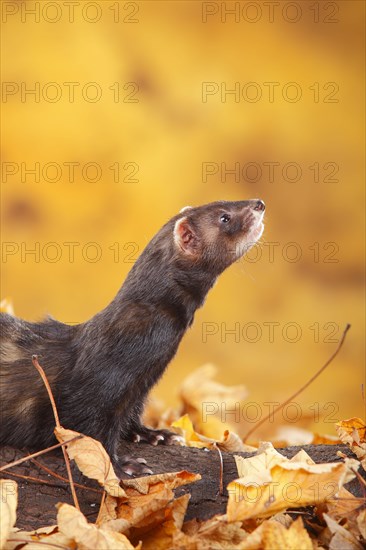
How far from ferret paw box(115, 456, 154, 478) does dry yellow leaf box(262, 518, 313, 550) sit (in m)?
0.66

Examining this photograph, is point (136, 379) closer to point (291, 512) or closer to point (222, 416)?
point (291, 512)

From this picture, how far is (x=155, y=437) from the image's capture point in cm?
244

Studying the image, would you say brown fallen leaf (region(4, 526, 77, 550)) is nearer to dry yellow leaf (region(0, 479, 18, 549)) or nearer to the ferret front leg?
dry yellow leaf (region(0, 479, 18, 549))

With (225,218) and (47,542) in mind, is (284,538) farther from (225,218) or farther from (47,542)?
(225,218)

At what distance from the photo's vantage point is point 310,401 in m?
4.07

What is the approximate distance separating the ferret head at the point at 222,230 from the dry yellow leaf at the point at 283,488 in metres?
0.78

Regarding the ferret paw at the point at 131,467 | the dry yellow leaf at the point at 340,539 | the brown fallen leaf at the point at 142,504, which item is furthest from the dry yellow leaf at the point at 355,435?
the ferret paw at the point at 131,467

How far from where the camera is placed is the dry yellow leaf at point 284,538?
1.55 meters

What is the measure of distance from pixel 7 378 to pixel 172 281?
1.80 ft

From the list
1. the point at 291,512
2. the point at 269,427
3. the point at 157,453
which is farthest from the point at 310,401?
the point at 291,512

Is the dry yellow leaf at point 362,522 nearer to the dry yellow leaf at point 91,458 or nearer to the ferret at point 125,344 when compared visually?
the dry yellow leaf at point 91,458

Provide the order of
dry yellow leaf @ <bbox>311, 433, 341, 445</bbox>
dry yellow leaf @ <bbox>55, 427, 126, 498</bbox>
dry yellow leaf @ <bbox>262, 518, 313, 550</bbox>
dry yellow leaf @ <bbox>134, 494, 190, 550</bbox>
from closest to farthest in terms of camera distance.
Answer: dry yellow leaf @ <bbox>262, 518, 313, 550</bbox> < dry yellow leaf @ <bbox>134, 494, 190, 550</bbox> < dry yellow leaf @ <bbox>55, 427, 126, 498</bbox> < dry yellow leaf @ <bbox>311, 433, 341, 445</bbox>

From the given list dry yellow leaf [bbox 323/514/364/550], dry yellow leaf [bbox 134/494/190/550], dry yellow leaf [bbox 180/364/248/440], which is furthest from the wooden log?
dry yellow leaf [bbox 180/364/248/440]

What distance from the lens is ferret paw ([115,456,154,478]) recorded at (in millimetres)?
2178
